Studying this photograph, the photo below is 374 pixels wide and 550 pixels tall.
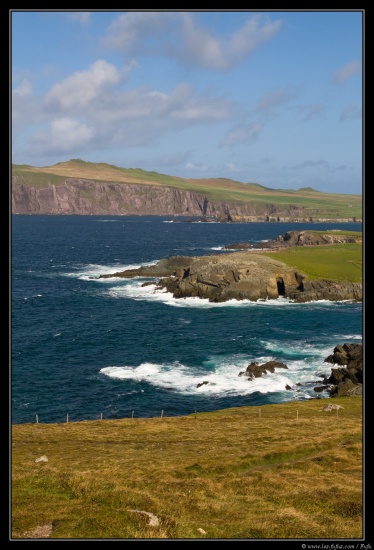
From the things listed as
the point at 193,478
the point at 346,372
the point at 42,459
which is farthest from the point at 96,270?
the point at 193,478

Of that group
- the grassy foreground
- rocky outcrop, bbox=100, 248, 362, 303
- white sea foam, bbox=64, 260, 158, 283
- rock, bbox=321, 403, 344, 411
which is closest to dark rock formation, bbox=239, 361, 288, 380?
rock, bbox=321, 403, 344, 411

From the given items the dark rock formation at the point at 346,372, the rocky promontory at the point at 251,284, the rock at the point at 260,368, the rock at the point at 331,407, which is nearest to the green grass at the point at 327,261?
the rocky promontory at the point at 251,284

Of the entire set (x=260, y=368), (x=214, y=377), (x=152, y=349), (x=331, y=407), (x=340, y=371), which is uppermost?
(x=152, y=349)

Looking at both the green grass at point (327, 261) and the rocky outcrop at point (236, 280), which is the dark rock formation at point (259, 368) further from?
the green grass at point (327, 261)

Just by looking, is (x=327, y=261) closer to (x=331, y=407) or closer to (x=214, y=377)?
(x=214, y=377)

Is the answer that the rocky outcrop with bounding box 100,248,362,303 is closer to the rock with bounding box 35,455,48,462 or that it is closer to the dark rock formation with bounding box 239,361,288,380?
the dark rock formation with bounding box 239,361,288,380
